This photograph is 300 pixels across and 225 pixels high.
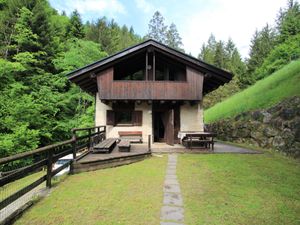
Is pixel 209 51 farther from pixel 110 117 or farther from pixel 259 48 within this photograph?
pixel 110 117

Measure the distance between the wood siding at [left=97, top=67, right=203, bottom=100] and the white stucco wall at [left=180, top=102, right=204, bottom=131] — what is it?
1533mm

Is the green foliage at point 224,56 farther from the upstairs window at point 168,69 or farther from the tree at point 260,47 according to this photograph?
the upstairs window at point 168,69

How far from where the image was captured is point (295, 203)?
4516mm

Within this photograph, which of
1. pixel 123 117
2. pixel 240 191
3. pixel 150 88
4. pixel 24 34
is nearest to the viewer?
pixel 240 191

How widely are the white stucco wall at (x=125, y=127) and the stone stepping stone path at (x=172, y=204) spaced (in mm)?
7098

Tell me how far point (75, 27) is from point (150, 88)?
66.2 ft

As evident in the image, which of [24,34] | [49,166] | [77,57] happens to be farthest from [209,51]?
[49,166]

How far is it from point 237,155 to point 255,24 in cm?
4692

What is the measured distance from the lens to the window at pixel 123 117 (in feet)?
44.9

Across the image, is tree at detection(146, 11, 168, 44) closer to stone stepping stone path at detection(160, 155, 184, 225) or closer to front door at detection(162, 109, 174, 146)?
front door at detection(162, 109, 174, 146)

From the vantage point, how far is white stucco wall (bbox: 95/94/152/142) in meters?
13.7

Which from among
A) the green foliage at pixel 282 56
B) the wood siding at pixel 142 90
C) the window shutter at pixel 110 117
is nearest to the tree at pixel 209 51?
the green foliage at pixel 282 56

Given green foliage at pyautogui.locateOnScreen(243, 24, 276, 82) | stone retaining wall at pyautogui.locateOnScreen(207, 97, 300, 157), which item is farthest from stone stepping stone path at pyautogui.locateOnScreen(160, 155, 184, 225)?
green foliage at pyautogui.locateOnScreen(243, 24, 276, 82)

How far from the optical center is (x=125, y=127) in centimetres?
1378
